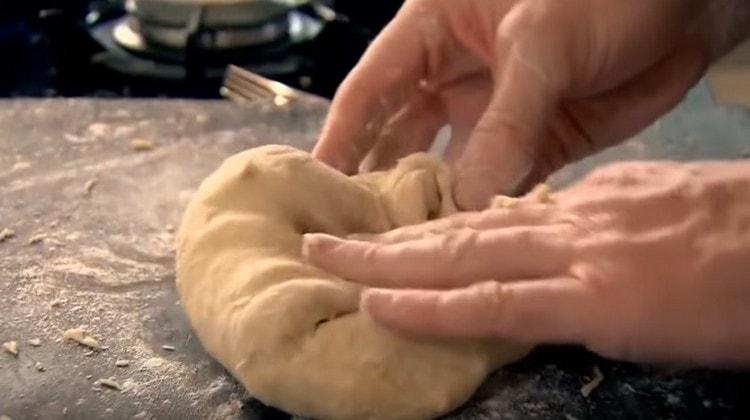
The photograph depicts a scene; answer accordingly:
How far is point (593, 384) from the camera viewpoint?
0.75 m

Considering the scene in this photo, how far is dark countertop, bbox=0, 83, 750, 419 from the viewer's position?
744mm

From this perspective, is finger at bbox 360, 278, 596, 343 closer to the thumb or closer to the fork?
the thumb

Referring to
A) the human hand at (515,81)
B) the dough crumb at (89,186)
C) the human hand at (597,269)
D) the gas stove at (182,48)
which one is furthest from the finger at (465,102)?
the gas stove at (182,48)

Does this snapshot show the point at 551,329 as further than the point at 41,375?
No

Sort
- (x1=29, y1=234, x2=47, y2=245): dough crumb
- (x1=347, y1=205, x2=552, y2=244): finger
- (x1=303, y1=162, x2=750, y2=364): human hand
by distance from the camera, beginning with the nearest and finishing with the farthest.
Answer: (x1=303, y1=162, x2=750, y2=364): human hand < (x1=347, y1=205, x2=552, y2=244): finger < (x1=29, y1=234, x2=47, y2=245): dough crumb

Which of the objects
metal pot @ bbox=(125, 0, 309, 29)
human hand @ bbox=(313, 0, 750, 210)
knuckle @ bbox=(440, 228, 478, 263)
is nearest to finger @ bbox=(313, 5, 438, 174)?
human hand @ bbox=(313, 0, 750, 210)

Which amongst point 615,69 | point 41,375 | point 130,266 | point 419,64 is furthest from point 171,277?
point 615,69

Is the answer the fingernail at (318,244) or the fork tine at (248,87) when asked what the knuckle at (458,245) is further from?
the fork tine at (248,87)

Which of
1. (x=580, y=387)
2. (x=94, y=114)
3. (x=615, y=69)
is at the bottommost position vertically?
(x=94, y=114)

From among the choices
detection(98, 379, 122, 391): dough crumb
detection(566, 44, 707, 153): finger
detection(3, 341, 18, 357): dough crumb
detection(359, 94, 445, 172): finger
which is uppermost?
detection(566, 44, 707, 153): finger

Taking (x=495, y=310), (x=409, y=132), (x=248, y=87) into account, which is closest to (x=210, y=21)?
(x=248, y=87)

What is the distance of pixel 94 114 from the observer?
3.93 feet

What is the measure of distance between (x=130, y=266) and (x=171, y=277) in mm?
41

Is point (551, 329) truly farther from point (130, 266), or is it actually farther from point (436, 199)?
point (130, 266)
